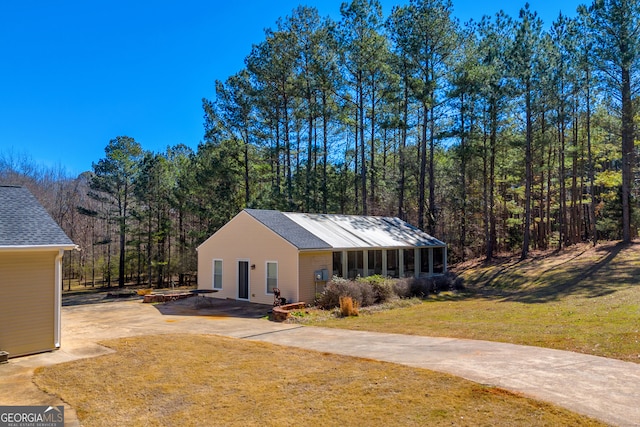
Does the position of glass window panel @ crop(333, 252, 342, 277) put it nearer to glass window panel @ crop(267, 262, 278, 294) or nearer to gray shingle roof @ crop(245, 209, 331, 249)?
gray shingle roof @ crop(245, 209, 331, 249)

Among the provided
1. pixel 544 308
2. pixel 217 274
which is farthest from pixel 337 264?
pixel 544 308

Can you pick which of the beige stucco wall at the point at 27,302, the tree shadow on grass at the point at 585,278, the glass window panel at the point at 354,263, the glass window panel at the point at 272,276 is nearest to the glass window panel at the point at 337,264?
the glass window panel at the point at 354,263

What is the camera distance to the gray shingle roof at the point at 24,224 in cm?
886

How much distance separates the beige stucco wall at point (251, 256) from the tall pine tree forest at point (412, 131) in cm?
758

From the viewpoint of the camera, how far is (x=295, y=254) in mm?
15969

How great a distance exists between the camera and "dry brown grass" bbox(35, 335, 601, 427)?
→ 5.05m

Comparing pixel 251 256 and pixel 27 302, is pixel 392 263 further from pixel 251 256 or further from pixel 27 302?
pixel 27 302

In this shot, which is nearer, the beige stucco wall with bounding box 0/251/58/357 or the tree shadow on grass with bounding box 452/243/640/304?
the beige stucco wall with bounding box 0/251/58/357

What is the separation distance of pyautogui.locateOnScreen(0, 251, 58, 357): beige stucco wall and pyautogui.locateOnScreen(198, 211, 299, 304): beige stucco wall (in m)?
8.33

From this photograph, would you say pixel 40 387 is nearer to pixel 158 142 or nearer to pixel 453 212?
pixel 453 212

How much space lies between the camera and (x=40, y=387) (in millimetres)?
6582

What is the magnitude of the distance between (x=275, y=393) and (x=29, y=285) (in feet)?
20.5

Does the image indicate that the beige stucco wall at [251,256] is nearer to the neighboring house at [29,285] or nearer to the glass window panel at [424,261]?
the neighboring house at [29,285]

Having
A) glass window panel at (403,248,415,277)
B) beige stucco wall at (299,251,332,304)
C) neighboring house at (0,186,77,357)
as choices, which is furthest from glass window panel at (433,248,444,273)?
neighboring house at (0,186,77,357)
